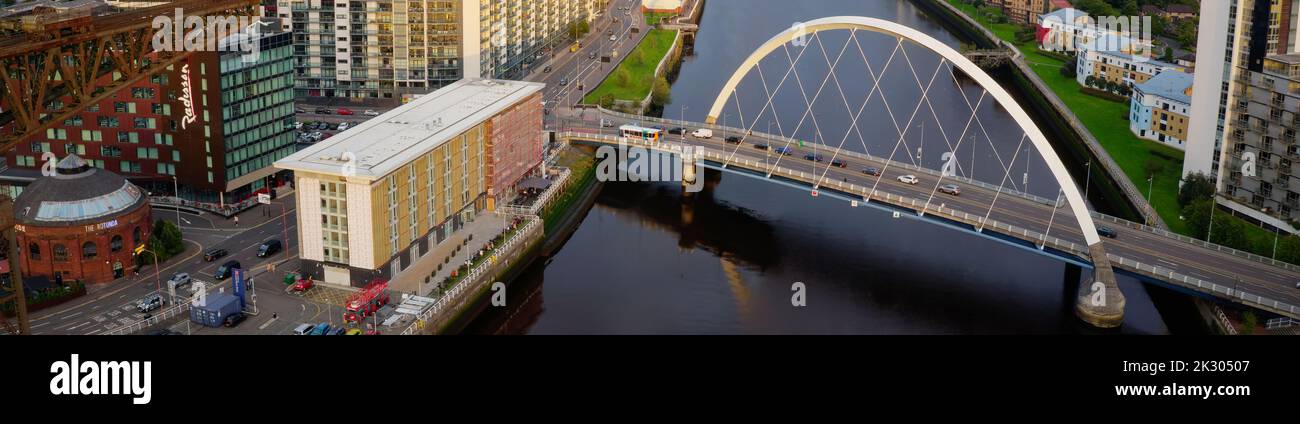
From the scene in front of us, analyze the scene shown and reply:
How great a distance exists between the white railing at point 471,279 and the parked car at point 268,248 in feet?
24.7

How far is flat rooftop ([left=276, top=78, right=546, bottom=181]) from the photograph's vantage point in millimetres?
46562

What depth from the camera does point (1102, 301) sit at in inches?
1847

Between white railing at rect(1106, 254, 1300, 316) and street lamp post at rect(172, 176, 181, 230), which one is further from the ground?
street lamp post at rect(172, 176, 181, 230)

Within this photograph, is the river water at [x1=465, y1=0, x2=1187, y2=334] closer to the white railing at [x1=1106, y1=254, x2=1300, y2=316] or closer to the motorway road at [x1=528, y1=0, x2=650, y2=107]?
the white railing at [x1=1106, y1=254, x2=1300, y2=316]

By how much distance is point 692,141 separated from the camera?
64875 mm

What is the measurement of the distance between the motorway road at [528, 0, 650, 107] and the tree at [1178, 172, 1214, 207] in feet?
113

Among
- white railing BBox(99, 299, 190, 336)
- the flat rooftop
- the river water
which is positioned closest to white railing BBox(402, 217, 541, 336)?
the river water

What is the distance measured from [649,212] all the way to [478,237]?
10.9m

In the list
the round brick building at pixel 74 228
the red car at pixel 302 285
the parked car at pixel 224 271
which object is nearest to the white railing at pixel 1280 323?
the red car at pixel 302 285

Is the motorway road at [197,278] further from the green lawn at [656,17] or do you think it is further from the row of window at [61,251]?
the green lawn at [656,17]

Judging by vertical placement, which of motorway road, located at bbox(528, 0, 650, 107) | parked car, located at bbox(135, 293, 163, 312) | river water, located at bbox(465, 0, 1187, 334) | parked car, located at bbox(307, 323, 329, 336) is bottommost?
river water, located at bbox(465, 0, 1187, 334)

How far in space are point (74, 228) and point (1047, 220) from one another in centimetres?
3609

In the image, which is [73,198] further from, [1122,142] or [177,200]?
[1122,142]

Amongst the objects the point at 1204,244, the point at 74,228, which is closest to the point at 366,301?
the point at 74,228
